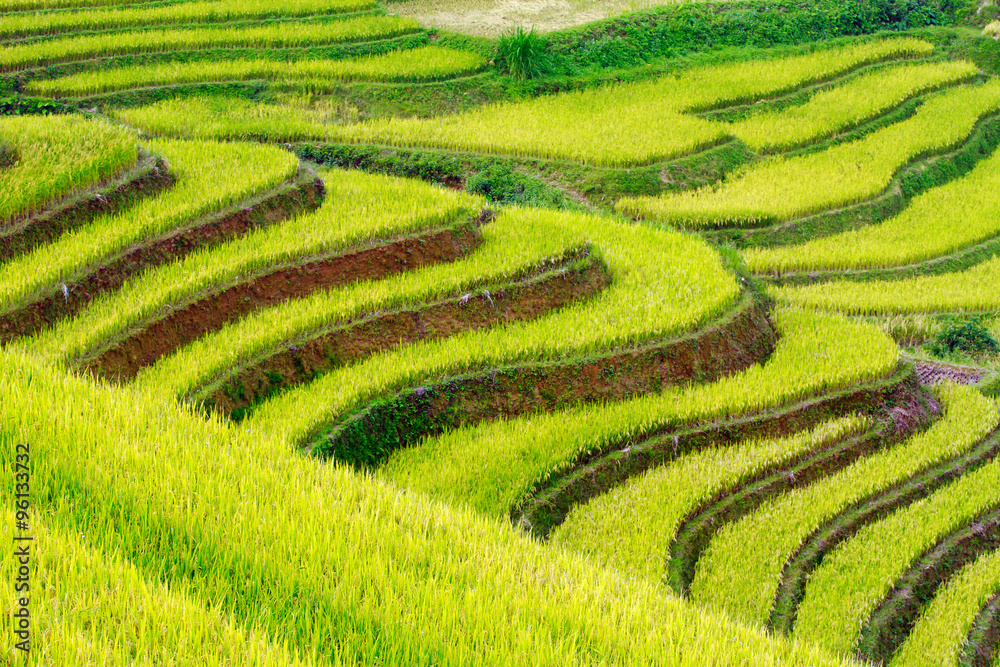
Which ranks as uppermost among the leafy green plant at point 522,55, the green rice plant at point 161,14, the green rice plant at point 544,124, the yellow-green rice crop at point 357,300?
the green rice plant at point 161,14

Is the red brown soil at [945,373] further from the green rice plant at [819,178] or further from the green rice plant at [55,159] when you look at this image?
the green rice plant at [55,159]

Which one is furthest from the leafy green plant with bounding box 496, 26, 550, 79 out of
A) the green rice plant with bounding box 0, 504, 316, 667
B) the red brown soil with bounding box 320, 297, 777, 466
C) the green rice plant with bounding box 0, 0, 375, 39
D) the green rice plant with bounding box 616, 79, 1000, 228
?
the green rice plant with bounding box 0, 504, 316, 667

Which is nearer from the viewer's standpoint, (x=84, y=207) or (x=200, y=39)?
(x=84, y=207)

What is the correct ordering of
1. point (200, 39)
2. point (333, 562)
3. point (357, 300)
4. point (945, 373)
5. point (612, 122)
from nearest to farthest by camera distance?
point (333, 562)
point (357, 300)
point (945, 373)
point (612, 122)
point (200, 39)

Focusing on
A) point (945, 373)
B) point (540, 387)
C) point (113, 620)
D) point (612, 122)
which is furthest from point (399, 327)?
point (612, 122)

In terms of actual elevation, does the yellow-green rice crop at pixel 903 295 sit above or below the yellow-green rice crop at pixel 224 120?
below

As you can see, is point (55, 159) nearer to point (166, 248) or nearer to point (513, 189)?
point (166, 248)

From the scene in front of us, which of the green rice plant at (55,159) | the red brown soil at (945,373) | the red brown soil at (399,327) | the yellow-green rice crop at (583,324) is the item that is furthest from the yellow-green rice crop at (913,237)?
the green rice plant at (55,159)
